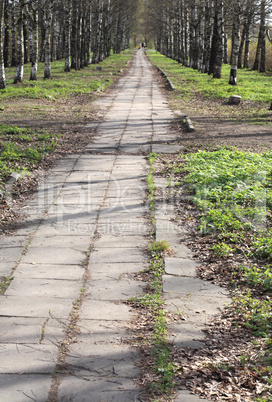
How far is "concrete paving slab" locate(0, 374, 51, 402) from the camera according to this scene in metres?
2.78

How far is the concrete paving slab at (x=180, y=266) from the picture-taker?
15.1 feet

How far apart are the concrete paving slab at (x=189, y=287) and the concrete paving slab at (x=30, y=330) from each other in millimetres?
1158

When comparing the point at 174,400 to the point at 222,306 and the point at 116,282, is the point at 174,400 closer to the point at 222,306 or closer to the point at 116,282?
the point at 222,306

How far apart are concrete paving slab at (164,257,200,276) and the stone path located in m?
0.01

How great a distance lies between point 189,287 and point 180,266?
0.45 meters

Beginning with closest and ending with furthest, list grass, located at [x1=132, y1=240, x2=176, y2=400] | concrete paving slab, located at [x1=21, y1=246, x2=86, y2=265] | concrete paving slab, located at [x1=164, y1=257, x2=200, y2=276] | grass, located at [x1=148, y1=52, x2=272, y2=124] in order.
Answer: grass, located at [x1=132, y1=240, x2=176, y2=400], concrete paving slab, located at [x1=164, y1=257, x2=200, y2=276], concrete paving slab, located at [x1=21, y1=246, x2=86, y2=265], grass, located at [x1=148, y1=52, x2=272, y2=124]

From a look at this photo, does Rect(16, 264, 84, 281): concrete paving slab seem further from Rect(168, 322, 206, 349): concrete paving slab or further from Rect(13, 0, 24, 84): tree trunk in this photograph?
Rect(13, 0, 24, 84): tree trunk

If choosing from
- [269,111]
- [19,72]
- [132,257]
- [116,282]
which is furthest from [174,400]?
[19,72]

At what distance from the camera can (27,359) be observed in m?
3.14

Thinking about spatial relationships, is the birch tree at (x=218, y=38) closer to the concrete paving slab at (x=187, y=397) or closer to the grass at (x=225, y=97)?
the grass at (x=225, y=97)

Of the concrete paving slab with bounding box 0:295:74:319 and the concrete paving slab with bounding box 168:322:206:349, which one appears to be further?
the concrete paving slab with bounding box 0:295:74:319

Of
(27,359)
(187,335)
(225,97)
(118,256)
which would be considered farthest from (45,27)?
(27,359)

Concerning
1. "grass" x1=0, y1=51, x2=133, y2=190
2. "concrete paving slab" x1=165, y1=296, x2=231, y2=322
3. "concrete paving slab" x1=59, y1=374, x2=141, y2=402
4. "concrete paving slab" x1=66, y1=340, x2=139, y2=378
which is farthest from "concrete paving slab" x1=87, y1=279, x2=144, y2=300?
"grass" x1=0, y1=51, x2=133, y2=190

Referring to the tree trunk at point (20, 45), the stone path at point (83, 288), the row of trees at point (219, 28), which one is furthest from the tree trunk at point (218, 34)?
the stone path at point (83, 288)
